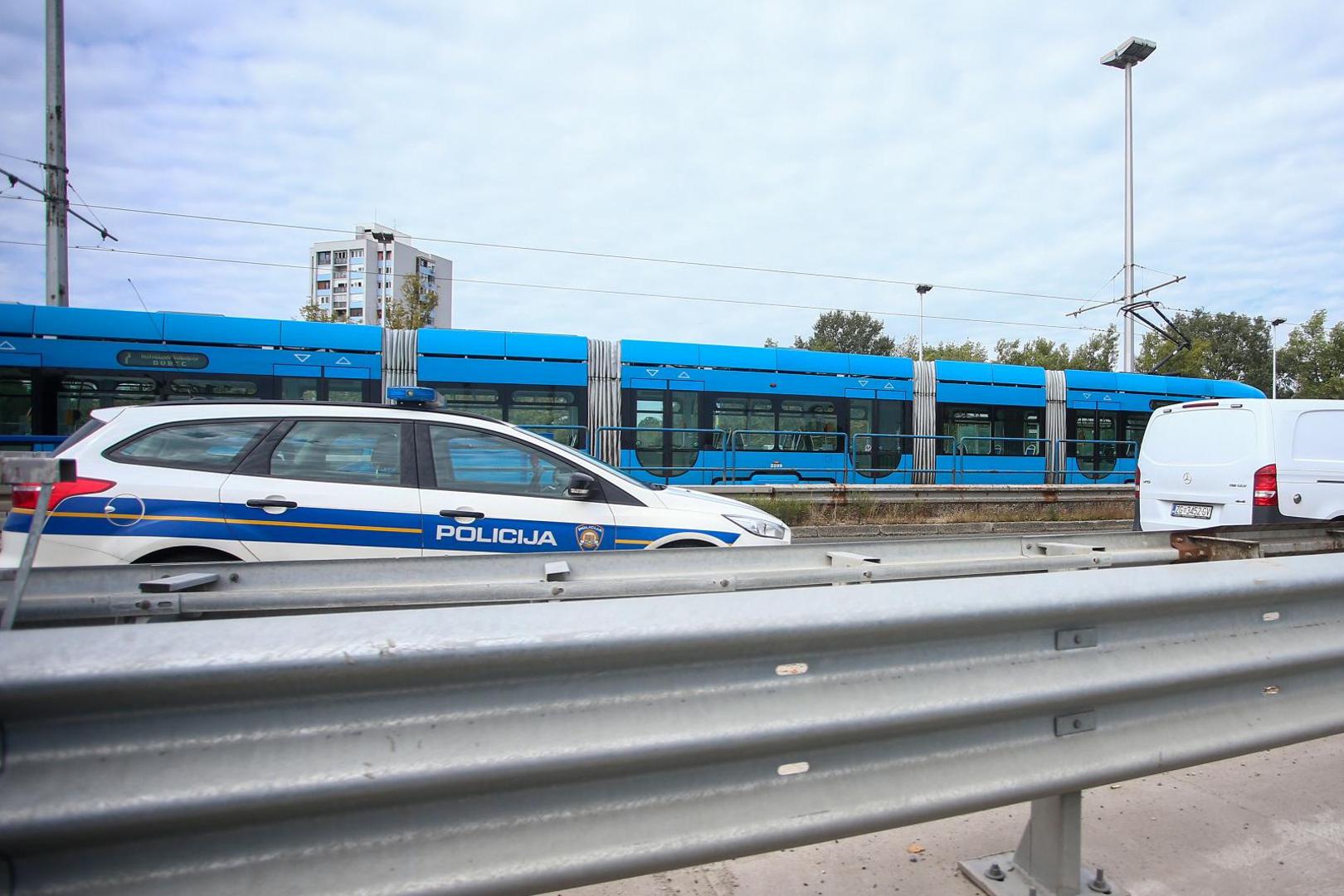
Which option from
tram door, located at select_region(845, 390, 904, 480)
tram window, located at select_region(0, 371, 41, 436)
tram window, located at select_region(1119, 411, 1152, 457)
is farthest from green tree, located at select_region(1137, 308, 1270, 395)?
tram window, located at select_region(0, 371, 41, 436)

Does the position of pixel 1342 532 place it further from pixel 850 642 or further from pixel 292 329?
pixel 292 329

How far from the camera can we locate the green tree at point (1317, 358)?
37.3 m

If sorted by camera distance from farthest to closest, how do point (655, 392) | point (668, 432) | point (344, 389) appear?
point (655, 392), point (668, 432), point (344, 389)

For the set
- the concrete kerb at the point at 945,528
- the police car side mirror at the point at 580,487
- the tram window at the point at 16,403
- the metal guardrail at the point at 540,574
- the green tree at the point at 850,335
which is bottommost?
the concrete kerb at the point at 945,528

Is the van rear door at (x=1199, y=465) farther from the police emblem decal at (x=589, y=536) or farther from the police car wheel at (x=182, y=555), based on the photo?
the police car wheel at (x=182, y=555)

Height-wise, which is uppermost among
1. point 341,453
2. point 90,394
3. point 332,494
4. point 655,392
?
point 655,392

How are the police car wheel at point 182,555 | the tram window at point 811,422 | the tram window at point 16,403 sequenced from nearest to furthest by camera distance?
the police car wheel at point 182,555 → the tram window at point 16,403 → the tram window at point 811,422

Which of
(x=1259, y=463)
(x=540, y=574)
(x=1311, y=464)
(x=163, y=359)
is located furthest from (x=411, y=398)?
(x=163, y=359)

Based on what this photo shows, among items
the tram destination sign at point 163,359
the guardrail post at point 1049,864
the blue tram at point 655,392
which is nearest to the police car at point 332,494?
the guardrail post at point 1049,864

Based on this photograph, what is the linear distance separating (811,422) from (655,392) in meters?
3.45

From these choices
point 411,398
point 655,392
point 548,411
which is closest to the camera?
point 411,398

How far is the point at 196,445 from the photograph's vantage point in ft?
14.9

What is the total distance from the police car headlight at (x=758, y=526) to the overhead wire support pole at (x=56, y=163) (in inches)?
546

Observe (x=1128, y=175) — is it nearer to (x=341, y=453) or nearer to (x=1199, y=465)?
(x=1199, y=465)
